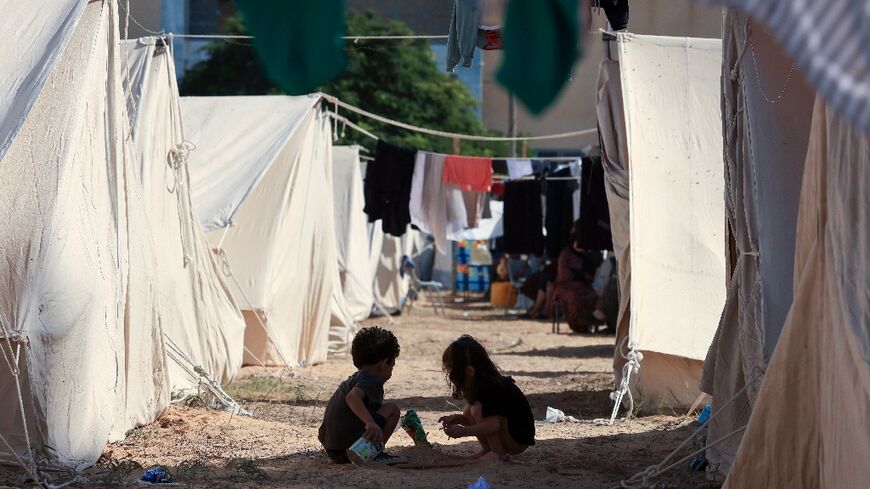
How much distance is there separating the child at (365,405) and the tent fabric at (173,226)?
2.31 metres

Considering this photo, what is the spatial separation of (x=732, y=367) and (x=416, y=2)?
24.9 m

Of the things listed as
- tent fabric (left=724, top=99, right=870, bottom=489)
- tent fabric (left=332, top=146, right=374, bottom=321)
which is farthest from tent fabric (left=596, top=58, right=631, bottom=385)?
tent fabric (left=332, top=146, right=374, bottom=321)

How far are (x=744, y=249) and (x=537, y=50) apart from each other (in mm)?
2417

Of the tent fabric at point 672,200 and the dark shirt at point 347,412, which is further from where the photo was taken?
the tent fabric at point 672,200

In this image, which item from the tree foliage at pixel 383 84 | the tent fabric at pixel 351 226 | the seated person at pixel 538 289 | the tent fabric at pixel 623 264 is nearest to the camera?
the tent fabric at pixel 623 264

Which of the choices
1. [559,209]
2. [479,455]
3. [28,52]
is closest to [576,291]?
[559,209]

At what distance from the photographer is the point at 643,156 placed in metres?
7.80

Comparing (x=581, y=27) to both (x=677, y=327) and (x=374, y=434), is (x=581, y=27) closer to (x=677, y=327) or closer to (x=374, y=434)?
(x=374, y=434)

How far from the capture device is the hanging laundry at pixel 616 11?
6371 mm

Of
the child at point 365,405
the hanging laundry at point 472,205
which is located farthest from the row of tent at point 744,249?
the hanging laundry at point 472,205

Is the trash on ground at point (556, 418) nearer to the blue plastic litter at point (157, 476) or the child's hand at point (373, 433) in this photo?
the child's hand at point (373, 433)

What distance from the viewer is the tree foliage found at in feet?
82.0

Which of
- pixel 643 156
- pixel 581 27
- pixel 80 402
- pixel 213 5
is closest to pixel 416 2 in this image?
pixel 213 5

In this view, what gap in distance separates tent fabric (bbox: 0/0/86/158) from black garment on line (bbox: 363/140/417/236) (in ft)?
28.5
